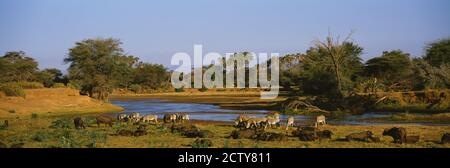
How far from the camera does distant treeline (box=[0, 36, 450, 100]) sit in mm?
39844

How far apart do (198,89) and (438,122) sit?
200ft

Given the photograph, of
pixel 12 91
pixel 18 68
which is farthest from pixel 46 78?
pixel 12 91

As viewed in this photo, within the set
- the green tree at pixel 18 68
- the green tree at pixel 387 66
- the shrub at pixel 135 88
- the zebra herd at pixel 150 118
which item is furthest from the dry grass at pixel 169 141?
the shrub at pixel 135 88

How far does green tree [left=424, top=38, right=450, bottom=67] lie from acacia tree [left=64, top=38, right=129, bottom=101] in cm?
3082

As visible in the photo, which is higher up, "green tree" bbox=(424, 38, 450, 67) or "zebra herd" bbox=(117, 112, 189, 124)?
"green tree" bbox=(424, 38, 450, 67)

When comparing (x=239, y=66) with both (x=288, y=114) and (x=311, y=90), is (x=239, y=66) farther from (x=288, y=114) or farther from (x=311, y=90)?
(x=288, y=114)

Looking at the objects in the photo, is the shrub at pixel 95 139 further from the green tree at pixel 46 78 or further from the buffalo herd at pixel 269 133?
the green tree at pixel 46 78

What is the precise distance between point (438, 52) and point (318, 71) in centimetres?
1287

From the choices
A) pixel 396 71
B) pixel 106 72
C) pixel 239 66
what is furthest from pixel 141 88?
pixel 396 71

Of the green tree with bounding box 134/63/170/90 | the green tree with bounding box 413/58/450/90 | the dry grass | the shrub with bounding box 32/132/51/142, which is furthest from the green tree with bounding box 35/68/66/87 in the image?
the shrub with bounding box 32/132/51/142

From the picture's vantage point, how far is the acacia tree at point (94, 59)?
5778cm

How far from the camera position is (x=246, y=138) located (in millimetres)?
18875

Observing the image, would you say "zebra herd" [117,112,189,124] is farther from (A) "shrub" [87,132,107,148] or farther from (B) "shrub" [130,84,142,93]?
(B) "shrub" [130,84,142,93]

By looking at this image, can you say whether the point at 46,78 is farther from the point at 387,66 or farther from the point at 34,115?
the point at 387,66
